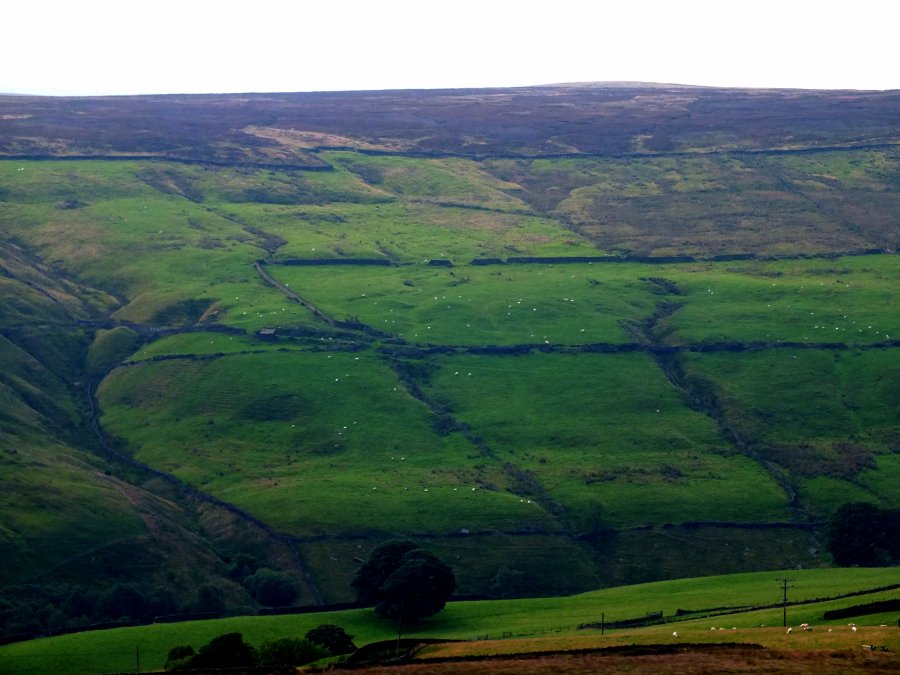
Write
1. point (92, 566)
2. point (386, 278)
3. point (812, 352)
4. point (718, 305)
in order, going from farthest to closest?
point (386, 278) < point (718, 305) < point (812, 352) < point (92, 566)

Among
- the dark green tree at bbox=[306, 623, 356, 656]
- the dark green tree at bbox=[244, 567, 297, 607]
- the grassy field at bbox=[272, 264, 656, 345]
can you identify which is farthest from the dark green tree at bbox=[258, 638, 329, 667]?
the grassy field at bbox=[272, 264, 656, 345]

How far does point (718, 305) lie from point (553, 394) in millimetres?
33296

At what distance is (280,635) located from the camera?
83188 millimetres

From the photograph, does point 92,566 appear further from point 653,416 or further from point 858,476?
point 858,476

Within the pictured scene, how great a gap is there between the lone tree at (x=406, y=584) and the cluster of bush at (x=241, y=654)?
42.8 ft

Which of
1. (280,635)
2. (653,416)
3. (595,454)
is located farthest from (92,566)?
(653,416)

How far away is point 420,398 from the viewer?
5423 inches

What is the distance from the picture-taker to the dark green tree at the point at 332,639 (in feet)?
256

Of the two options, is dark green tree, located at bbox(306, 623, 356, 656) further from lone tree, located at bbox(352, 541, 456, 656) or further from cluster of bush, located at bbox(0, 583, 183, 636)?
cluster of bush, located at bbox(0, 583, 183, 636)

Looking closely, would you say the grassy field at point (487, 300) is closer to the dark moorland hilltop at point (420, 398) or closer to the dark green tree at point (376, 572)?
the dark moorland hilltop at point (420, 398)

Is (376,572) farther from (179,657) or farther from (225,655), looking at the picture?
(225,655)

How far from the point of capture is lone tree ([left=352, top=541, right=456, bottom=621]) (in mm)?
90000

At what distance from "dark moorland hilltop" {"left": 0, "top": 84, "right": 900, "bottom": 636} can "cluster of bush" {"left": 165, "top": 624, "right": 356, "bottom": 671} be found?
1866 centimetres

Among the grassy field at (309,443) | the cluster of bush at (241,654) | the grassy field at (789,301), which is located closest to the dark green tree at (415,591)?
the cluster of bush at (241,654)
